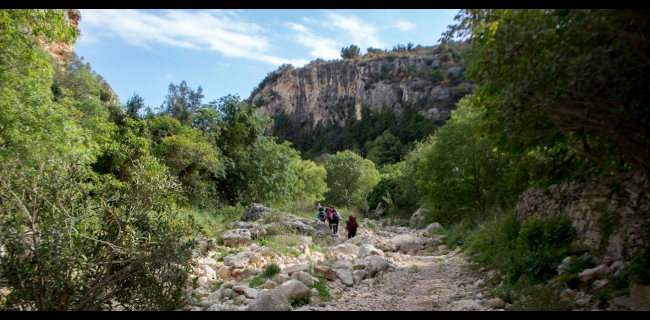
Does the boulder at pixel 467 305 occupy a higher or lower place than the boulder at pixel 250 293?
lower

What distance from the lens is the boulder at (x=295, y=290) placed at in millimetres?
6133

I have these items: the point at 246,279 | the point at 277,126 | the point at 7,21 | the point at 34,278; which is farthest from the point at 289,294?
the point at 277,126

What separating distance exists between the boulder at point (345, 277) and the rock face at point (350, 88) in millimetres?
70212

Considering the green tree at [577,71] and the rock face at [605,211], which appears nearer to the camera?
the green tree at [577,71]

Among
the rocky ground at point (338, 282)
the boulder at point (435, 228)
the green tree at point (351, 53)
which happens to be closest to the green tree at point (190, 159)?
the rocky ground at point (338, 282)

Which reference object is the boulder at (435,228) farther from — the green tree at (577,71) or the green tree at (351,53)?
the green tree at (351,53)

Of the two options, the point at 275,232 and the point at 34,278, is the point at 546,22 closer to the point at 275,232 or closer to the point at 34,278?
the point at 34,278

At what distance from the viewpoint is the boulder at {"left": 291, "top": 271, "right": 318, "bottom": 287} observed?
6.90m

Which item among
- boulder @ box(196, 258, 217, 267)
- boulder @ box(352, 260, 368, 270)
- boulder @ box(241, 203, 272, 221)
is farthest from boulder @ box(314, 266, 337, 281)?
boulder @ box(241, 203, 272, 221)

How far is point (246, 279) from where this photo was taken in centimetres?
802

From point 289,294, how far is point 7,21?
841cm

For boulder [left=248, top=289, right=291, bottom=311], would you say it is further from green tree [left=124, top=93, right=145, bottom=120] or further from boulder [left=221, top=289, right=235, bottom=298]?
green tree [left=124, top=93, right=145, bottom=120]

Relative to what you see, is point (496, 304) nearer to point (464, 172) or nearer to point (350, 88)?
point (464, 172)

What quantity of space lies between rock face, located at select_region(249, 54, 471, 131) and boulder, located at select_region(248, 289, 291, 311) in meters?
72.7
